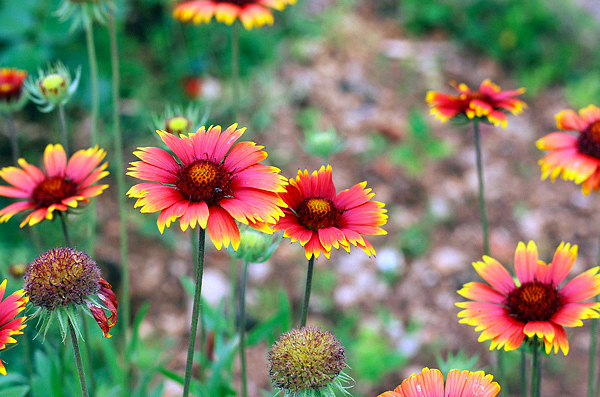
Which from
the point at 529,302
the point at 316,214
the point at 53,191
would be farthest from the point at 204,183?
the point at 529,302

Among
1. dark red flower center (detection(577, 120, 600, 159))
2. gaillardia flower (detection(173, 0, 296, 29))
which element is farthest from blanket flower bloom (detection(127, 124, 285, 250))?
dark red flower center (detection(577, 120, 600, 159))

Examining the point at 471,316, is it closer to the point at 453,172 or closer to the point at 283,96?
the point at 453,172

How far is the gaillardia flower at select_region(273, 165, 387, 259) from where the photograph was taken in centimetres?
97

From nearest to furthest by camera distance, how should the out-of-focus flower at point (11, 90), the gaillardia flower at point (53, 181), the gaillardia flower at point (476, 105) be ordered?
the gaillardia flower at point (53, 181) → the gaillardia flower at point (476, 105) → the out-of-focus flower at point (11, 90)

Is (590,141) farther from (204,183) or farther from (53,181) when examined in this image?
(53,181)

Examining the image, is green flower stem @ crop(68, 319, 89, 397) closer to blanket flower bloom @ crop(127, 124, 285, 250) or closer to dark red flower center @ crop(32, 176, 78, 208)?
blanket flower bloom @ crop(127, 124, 285, 250)

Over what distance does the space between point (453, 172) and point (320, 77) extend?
111 cm

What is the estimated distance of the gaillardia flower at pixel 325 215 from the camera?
97 cm

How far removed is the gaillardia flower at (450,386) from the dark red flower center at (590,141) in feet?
2.41

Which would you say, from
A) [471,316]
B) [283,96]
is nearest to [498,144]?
[283,96]

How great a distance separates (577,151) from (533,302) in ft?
1.77

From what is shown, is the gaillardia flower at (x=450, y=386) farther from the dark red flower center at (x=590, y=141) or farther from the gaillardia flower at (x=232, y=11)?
the gaillardia flower at (x=232, y=11)

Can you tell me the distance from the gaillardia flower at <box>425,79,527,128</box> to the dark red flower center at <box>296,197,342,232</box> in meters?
0.46

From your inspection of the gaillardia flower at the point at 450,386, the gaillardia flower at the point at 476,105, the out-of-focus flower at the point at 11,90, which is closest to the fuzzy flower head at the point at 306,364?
the gaillardia flower at the point at 450,386
